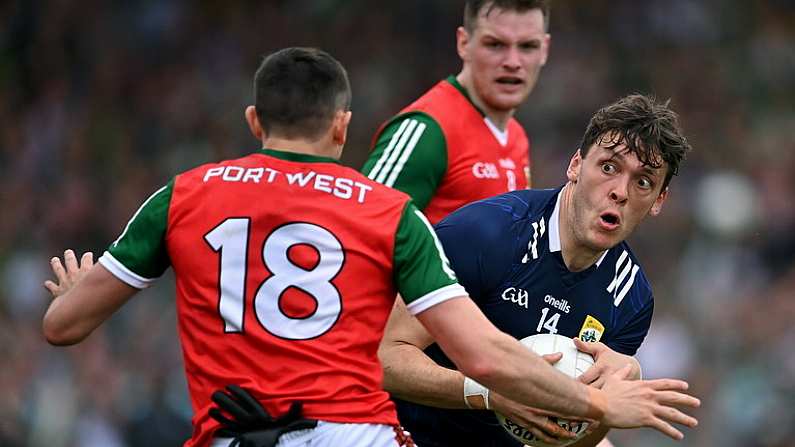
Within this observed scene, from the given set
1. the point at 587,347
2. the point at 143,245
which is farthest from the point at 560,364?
the point at 143,245

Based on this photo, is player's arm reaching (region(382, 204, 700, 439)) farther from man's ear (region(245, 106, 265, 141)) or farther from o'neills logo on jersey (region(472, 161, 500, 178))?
o'neills logo on jersey (region(472, 161, 500, 178))

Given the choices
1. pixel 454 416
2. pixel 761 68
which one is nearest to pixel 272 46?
pixel 761 68

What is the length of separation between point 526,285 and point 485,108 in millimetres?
1950

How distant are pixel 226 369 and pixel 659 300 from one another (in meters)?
8.49

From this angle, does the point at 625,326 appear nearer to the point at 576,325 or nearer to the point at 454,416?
the point at 576,325

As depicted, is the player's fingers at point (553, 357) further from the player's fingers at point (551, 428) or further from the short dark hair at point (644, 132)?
the short dark hair at point (644, 132)

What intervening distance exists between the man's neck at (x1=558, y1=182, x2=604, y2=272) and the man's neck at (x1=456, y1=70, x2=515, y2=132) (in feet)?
5.59

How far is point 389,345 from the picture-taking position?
514 cm

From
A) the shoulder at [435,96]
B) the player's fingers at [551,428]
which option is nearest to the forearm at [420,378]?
the player's fingers at [551,428]

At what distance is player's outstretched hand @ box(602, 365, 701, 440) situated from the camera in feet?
14.7

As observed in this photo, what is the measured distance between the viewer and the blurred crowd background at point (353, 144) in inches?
444

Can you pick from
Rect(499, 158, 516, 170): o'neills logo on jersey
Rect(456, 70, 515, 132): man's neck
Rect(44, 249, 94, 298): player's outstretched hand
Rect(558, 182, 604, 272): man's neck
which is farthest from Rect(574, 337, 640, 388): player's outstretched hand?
Rect(456, 70, 515, 132): man's neck

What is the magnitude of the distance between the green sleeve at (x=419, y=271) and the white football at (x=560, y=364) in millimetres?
797

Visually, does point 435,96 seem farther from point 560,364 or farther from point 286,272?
point 286,272
